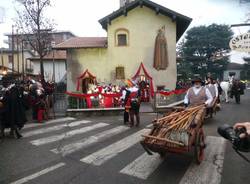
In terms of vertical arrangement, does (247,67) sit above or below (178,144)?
above

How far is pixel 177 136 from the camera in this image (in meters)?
6.21

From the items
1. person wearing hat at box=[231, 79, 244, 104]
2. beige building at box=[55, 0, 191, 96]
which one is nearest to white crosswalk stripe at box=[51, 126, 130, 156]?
person wearing hat at box=[231, 79, 244, 104]

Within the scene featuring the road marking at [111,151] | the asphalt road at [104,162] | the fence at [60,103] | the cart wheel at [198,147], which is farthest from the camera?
the fence at [60,103]

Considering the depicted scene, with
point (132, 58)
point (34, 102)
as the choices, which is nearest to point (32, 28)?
point (132, 58)

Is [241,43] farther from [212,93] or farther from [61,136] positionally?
[61,136]

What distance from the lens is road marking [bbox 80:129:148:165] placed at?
7098 millimetres

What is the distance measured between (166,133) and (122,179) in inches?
52.4

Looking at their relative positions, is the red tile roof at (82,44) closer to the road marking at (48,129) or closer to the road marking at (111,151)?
the road marking at (48,129)

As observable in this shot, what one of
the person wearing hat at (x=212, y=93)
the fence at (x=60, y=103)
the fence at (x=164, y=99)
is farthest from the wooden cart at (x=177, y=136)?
the fence at (x=164, y=99)

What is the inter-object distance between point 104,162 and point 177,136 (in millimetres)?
1829

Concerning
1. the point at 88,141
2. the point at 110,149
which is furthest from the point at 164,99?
the point at 110,149

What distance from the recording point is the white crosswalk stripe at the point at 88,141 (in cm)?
809

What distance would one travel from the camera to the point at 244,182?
18.3 feet

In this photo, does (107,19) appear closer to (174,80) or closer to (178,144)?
(174,80)
